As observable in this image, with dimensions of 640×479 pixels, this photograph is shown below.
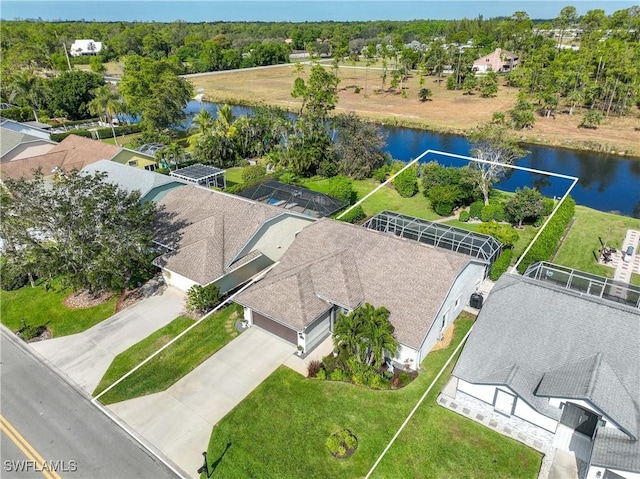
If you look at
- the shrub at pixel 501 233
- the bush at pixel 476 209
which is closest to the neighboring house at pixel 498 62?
the bush at pixel 476 209

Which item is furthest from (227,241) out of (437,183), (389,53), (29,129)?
(389,53)

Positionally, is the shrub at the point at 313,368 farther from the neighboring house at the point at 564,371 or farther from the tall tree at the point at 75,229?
the tall tree at the point at 75,229

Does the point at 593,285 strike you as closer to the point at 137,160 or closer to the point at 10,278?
the point at 10,278

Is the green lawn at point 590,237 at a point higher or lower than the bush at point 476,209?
lower

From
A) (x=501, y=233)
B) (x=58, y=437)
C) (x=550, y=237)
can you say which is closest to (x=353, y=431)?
(x=58, y=437)

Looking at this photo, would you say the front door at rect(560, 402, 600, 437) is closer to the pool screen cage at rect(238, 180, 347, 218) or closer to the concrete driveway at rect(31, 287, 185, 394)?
the concrete driveway at rect(31, 287, 185, 394)

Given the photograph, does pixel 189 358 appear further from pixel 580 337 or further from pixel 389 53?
pixel 389 53
